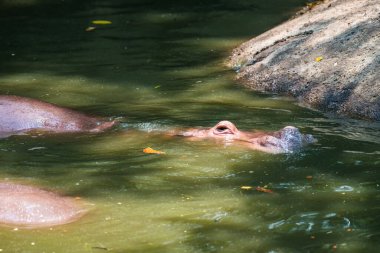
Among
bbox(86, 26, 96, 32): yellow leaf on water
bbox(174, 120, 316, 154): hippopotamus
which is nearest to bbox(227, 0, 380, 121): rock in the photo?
bbox(174, 120, 316, 154): hippopotamus

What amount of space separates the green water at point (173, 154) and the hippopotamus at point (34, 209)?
0.43 ft

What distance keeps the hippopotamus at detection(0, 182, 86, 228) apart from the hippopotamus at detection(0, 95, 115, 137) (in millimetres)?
2175

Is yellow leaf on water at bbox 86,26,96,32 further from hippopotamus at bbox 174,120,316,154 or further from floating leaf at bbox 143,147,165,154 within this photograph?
floating leaf at bbox 143,147,165,154

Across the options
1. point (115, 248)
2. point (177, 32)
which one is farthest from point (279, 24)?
point (115, 248)

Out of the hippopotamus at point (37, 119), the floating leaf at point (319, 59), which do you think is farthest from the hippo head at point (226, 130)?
the floating leaf at point (319, 59)

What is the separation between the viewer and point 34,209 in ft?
19.2

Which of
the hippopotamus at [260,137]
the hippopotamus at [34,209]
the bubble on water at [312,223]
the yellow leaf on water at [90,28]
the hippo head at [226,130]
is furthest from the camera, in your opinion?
the yellow leaf on water at [90,28]

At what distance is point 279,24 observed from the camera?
40.9ft

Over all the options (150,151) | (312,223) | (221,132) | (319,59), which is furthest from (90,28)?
(312,223)

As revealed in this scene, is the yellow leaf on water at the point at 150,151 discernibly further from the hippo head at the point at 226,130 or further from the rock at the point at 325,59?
the rock at the point at 325,59

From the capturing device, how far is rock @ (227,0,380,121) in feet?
29.7

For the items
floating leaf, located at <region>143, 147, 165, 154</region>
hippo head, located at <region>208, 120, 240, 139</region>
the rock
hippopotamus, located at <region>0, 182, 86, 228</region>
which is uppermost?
the rock

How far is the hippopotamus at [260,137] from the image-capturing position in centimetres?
723

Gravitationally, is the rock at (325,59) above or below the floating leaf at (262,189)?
above
